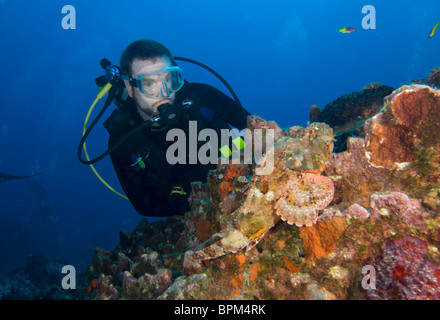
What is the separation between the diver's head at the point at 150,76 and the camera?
4.46 meters

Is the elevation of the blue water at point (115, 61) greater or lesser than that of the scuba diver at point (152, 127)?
greater

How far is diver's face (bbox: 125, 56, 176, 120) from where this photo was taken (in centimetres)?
452

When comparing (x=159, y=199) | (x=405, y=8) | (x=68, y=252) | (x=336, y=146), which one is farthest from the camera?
(x=405, y=8)

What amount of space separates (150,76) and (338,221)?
164 inches

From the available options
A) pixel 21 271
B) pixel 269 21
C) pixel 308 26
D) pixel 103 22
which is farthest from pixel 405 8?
pixel 21 271

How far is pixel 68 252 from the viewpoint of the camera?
27.1m

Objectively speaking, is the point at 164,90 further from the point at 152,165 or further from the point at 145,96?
the point at 152,165

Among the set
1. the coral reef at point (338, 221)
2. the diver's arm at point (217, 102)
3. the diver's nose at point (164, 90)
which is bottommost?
the coral reef at point (338, 221)

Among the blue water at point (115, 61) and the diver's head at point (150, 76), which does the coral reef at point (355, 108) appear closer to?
the diver's head at point (150, 76)

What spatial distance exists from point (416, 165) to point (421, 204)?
0.37 meters

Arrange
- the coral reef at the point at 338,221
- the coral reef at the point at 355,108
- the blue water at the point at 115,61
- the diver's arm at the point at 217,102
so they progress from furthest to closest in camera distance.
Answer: the blue water at the point at 115,61
the diver's arm at the point at 217,102
the coral reef at the point at 355,108
the coral reef at the point at 338,221

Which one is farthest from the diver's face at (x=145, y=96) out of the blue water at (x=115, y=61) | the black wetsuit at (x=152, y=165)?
the blue water at (x=115, y=61)

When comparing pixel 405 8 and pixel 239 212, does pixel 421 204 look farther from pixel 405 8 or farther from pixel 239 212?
pixel 405 8

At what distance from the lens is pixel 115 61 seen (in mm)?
80500
